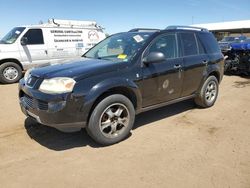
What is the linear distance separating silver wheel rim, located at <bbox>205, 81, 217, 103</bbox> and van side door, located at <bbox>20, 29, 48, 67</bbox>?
6.69 metres

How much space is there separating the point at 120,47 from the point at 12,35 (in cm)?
665

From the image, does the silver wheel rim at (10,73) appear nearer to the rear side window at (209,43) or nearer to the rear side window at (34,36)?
the rear side window at (34,36)

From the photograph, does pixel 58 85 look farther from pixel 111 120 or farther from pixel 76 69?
pixel 111 120

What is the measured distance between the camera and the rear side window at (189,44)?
5.43m

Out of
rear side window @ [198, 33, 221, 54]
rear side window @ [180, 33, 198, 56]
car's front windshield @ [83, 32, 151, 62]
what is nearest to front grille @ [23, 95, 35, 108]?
car's front windshield @ [83, 32, 151, 62]

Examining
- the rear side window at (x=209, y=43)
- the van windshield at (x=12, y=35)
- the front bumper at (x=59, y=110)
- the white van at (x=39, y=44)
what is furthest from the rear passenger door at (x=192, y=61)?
the van windshield at (x=12, y=35)

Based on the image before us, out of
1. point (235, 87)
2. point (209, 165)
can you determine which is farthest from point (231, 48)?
point (209, 165)

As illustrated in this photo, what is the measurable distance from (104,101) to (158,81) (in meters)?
1.17

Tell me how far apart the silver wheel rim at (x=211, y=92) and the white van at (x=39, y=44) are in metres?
4.93

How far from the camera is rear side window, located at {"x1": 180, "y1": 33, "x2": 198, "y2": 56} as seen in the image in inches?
214

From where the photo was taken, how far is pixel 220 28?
54.3 metres

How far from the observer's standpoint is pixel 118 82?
4.18m

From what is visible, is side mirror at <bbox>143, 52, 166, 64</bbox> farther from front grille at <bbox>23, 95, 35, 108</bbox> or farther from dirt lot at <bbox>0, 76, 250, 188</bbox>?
front grille at <bbox>23, 95, 35, 108</bbox>

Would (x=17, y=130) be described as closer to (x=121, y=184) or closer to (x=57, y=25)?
(x=121, y=184)
